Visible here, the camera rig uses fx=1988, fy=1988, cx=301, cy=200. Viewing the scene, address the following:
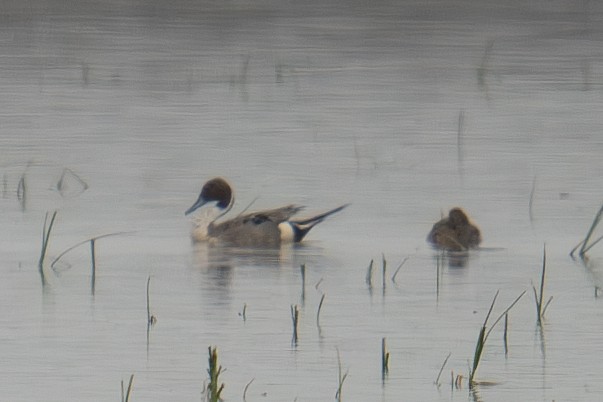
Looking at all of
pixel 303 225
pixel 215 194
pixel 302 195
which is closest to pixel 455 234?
pixel 303 225

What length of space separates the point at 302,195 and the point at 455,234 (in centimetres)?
206

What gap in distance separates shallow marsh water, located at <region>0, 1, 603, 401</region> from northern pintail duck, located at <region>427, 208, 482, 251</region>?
81 mm

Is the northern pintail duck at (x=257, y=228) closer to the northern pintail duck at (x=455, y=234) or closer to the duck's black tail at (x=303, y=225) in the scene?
the duck's black tail at (x=303, y=225)

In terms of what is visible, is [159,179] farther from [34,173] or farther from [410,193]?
[410,193]

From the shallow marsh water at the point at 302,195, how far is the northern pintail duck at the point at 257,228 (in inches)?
5.0

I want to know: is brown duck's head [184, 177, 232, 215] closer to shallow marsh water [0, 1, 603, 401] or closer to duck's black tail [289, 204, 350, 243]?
shallow marsh water [0, 1, 603, 401]

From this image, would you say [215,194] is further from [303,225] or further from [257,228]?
[303,225]

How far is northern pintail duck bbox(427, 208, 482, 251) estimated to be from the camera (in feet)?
28.5

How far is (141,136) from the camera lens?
12852mm

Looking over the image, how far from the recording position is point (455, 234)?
8688 millimetres

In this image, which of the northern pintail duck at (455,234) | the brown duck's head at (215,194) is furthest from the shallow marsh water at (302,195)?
the brown duck's head at (215,194)

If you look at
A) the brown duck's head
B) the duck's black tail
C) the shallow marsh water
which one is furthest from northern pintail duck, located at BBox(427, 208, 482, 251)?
the brown duck's head

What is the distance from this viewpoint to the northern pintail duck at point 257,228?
9469 mm

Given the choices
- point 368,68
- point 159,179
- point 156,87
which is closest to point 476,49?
point 368,68
